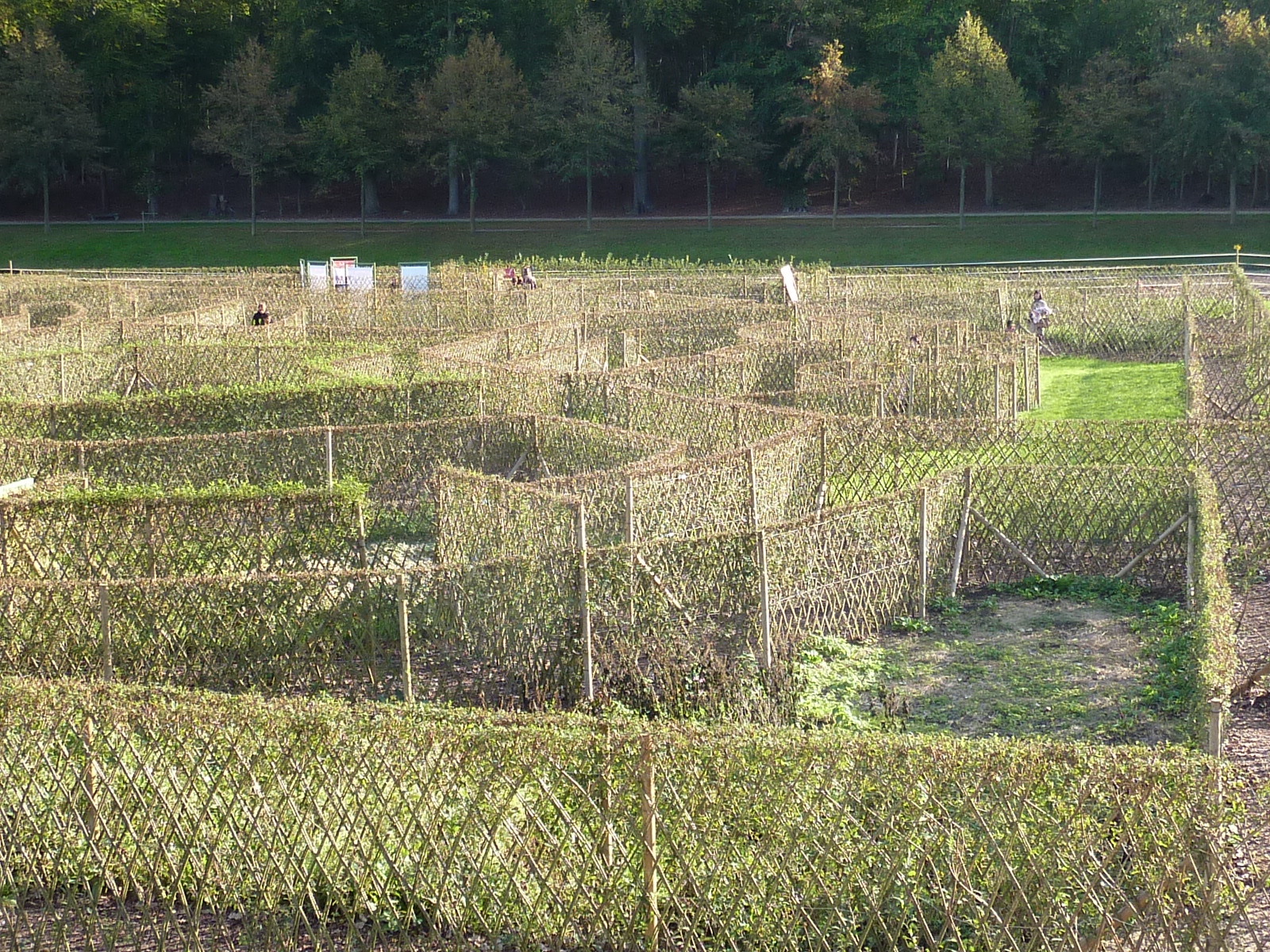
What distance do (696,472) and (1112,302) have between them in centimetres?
2112

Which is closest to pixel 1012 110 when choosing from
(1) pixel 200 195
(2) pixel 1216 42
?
(2) pixel 1216 42

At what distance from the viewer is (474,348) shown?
2598 centimetres

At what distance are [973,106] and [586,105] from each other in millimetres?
16496

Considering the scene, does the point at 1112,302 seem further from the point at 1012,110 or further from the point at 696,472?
the point at 1012,110

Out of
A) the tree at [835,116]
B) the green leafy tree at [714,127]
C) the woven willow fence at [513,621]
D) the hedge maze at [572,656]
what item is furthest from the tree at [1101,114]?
the woven willow fence at [513,621]

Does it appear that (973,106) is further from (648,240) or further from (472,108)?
(472,108)

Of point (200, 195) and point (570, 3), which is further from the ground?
point (570, 3)

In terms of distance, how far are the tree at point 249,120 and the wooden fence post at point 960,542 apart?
56.0 m

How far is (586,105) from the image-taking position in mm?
60688

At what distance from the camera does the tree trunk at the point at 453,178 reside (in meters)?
63.6

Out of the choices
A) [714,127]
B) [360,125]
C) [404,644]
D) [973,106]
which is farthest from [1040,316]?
[360,125]

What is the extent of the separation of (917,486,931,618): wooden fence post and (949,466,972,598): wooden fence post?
400 millimetres

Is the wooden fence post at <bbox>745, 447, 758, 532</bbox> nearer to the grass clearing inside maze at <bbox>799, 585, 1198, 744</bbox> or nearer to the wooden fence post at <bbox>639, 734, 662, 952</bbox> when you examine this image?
the grass clearing inside maze at <bbox>799, 585, 1198, 744</bbox>

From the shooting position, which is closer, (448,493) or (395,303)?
(448,493)
